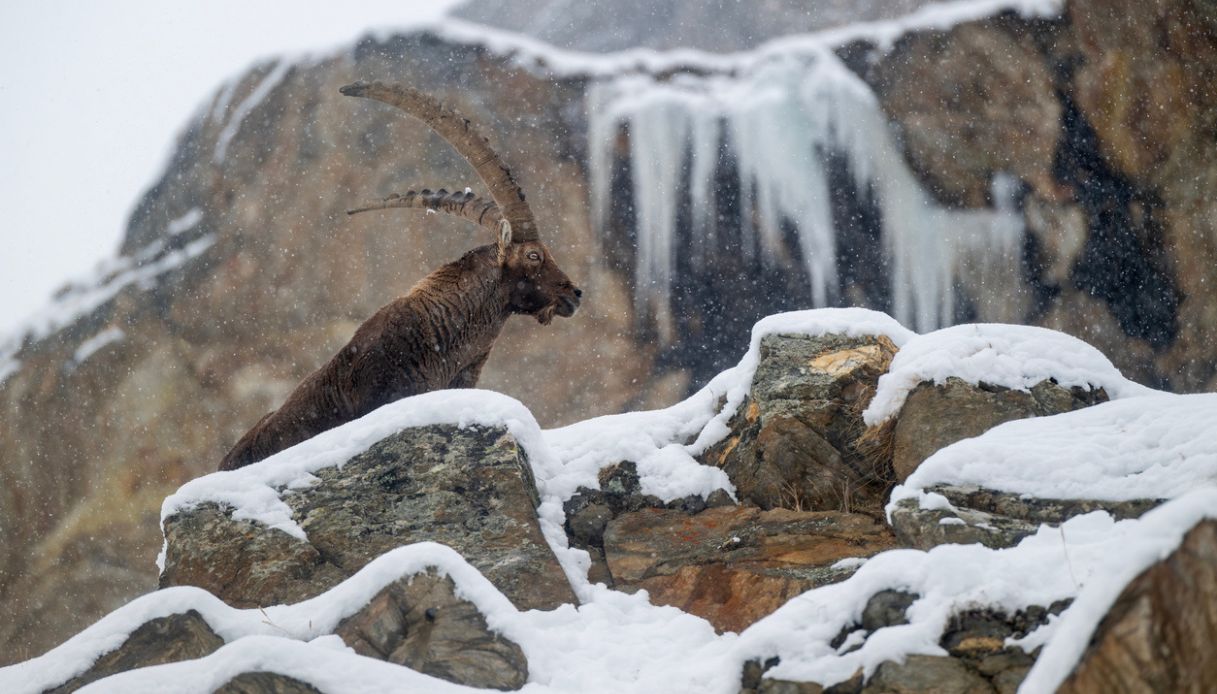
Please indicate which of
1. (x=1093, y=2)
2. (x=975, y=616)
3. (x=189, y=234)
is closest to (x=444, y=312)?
(x=975, y=616)

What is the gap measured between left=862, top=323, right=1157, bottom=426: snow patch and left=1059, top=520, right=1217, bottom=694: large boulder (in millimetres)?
2606

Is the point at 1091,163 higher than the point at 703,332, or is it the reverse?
the point at 1091,163

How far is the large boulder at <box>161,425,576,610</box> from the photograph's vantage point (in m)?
4.62

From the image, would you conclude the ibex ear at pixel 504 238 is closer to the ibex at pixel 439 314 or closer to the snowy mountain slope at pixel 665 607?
the ibex at pixel 439 314

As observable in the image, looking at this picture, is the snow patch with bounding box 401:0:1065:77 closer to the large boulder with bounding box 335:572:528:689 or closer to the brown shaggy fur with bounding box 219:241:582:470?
the brown shaggy fur with bounding box 219:241:582:470

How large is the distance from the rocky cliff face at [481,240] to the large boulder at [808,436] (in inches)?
279

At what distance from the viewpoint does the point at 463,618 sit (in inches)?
150

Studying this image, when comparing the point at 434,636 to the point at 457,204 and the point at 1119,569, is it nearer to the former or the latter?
the point at 1119,569

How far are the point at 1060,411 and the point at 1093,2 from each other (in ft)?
28.1

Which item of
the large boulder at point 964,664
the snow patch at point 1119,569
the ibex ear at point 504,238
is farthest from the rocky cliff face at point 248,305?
the snow patch at point 1119,569

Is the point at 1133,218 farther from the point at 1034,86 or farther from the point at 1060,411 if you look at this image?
the point at 1060,411

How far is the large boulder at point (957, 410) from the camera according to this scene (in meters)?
4.66

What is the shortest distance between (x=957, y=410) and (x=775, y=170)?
323 inches

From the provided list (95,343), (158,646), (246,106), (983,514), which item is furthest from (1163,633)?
(246,106)
